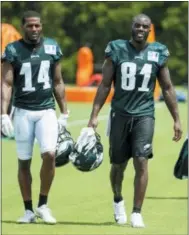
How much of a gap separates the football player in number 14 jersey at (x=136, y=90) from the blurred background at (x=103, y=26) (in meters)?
45.2

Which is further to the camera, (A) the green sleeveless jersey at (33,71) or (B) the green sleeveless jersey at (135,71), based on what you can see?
(A) the green sleeveless jersey at (33,71)

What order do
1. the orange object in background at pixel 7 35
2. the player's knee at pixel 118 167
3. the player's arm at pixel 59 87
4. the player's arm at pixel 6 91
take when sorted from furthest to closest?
the orange object in background at pixel 7 35, the player's arm at pixel 59 87, the player's knee at pixel 118 167, the player's arm at pixel 6 91

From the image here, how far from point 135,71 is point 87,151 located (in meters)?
0.93

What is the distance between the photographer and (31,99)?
9.41 m

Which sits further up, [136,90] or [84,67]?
[136,90]

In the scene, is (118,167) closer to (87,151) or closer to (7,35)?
(87,151)

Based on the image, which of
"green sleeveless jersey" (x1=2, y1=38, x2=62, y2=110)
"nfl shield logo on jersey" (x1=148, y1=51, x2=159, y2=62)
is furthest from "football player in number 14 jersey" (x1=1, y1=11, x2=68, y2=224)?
"nfl shield logo on jersey" (x1=148, y1=51, x2=159, y2=62)

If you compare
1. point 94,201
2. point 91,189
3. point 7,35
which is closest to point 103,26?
point 7,35

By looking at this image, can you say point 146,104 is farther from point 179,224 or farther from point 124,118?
point 179,224

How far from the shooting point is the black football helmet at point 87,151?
30.6 feet

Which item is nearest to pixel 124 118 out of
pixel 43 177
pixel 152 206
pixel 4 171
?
pixel 43 177

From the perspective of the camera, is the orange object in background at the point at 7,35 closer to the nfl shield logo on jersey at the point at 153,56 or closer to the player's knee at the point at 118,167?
the player's knee at the point at 118,167

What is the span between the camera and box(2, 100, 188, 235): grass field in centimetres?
906

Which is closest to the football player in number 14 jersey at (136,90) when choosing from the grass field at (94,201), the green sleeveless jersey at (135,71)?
the green sleeveless jersey at (135,71)
